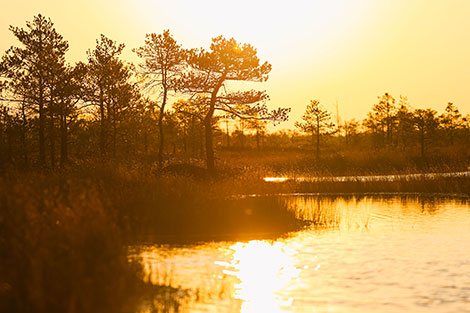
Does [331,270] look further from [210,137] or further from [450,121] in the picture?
[450,121]

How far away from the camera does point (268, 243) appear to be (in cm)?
1264

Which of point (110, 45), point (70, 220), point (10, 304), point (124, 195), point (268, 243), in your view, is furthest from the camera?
point (110, 45)

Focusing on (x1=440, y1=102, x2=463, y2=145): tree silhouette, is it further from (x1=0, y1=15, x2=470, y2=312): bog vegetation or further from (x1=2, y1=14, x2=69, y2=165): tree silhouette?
(x1=2, y1=14, x2=69, y2=165): tree silhouette

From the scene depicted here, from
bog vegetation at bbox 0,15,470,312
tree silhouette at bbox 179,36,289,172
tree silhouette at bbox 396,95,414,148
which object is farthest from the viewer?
tree silhouette at bbox 396,95,414,148

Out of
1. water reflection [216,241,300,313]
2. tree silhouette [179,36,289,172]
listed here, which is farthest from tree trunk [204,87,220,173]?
water reflection [216,241,300,313]

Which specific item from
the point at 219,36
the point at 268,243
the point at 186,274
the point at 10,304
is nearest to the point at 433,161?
the point at 219,36

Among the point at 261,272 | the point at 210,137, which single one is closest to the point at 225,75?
the point at 210,137

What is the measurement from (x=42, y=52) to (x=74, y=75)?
276 centimetres

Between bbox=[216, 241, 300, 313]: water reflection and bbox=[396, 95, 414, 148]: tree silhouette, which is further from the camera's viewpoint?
bbox=[396, 95, 414, 148]: tree silhouette

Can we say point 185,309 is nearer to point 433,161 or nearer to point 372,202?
point 372,202

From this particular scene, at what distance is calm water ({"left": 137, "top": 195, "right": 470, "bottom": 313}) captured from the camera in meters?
7.48

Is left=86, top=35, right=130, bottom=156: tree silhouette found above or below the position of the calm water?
above

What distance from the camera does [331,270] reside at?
9367mm

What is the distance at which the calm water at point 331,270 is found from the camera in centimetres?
748
